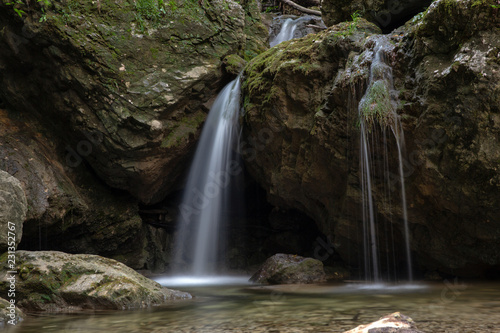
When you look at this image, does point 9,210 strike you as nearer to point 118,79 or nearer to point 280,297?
point 280,297

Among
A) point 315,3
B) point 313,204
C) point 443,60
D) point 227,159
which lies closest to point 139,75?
point 227,159

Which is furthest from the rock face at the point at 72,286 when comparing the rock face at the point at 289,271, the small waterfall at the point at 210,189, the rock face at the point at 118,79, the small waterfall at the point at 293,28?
the small waterfall at the point at 293,28

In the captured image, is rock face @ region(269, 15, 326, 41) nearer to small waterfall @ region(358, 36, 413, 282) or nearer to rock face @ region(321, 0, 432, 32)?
rock face @ region(321, 0, 432, 32)

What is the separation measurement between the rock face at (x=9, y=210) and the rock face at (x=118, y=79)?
324cm

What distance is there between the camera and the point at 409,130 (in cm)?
651

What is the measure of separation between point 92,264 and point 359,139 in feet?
15.7

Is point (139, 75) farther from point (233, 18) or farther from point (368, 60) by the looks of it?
point (368, 60)

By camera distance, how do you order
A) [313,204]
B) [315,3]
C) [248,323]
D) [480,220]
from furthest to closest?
1. [315,3]
2. [313,204]
3. [480,220]
4. [248,323]

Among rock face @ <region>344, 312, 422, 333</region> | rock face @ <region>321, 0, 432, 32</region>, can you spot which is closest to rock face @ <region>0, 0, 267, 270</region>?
rock face @ <region>321, 0, 432, 32</region>

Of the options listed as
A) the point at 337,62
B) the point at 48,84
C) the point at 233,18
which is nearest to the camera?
the point at 337,62

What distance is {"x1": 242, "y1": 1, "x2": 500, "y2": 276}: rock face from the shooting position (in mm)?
5844

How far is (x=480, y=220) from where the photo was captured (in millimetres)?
6543

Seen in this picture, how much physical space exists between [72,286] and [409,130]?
5563 millimetres

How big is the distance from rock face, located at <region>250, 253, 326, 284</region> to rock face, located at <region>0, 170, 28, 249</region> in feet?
15.1
